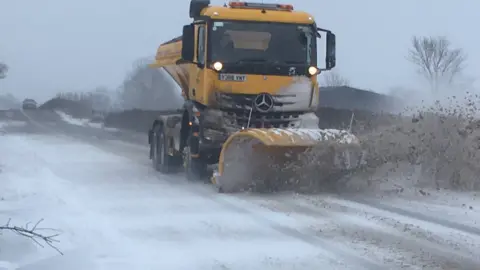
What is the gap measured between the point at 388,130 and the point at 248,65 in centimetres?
271

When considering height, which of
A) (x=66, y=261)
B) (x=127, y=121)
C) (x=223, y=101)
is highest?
(x=223, y=101)

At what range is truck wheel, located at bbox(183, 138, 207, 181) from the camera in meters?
13.9

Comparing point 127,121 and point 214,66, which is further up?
point 214,66

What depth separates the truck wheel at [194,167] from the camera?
45.8 feet

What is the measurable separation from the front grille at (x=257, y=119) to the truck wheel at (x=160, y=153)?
3.12 m

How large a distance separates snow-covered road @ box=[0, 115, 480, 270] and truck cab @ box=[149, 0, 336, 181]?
1.24 m

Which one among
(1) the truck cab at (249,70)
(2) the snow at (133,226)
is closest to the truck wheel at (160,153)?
(2) the snow at (133,226)

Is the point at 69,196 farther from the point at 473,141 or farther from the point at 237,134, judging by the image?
the point at 473,141

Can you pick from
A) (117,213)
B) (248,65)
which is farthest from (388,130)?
(117,213)

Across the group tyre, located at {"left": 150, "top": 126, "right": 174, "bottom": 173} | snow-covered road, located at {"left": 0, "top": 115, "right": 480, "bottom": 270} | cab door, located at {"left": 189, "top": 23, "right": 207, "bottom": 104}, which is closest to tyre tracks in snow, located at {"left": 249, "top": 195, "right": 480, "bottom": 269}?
snow-covered road, located at {"left": 0, "top": 115, "right": 480, "bottom": 270}

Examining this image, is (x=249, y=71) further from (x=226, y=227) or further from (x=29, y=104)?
(x=29, y=104)

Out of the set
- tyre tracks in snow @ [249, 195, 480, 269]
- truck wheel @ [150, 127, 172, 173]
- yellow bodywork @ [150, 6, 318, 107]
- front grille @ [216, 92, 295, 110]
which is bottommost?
truck wheel @ [150, 127, 172, 173]

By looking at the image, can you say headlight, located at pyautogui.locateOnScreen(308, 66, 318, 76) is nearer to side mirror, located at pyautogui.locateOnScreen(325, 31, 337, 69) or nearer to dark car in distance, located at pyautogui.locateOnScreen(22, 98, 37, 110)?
side mirror, located at pyautogui.locateOnScreen(325, 31, 337, 69)

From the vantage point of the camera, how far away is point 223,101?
13.3 m
